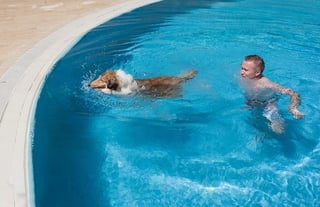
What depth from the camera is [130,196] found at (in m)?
3.66

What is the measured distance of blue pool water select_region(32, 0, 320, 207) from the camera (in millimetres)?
3701

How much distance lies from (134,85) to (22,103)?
1271mm

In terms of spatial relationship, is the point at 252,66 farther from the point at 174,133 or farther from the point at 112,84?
the point at 112,84

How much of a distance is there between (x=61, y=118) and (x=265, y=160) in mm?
2271

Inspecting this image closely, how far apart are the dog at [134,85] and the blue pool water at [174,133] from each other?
0.39ft

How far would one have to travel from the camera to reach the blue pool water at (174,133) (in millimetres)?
3701

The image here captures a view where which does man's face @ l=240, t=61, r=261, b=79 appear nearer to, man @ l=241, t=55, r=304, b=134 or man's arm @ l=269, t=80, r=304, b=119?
man @ l=241, t=55, r=304, b=134

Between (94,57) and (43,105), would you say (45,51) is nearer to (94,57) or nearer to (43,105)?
(94,57)

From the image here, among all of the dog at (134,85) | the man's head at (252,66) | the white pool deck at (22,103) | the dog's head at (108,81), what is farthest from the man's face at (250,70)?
the white pool deck at (22,103)

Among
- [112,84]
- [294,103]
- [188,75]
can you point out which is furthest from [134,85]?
[294,103]

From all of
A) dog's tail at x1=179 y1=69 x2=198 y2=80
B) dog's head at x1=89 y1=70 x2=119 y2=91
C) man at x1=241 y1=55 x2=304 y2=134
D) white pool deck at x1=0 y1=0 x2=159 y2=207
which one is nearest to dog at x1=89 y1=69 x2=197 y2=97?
dog's head at x1=89 y1=70 x2=119 y2=91

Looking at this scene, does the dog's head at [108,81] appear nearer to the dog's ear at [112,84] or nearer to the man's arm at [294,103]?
the dog's ear at [112,84]

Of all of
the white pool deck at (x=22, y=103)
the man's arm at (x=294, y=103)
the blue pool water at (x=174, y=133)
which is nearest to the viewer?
the white pool deck at (x=22, y=103)

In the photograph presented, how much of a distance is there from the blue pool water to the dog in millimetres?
119
